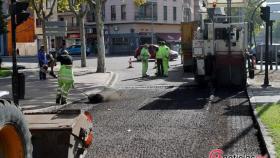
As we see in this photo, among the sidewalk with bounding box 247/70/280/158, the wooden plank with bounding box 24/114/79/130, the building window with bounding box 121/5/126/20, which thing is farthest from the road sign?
the building window with bounding box 121/5/126/20

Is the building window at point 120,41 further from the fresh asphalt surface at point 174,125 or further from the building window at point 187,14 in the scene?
the fresh asphalt surface at point 174,125

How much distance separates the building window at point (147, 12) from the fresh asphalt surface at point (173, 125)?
55.4 metres

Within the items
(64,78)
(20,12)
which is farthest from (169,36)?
(20,12)

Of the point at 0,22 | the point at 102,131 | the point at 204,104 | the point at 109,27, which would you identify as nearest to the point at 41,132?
the point at 102,131

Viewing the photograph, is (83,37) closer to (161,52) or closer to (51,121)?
(161,52)

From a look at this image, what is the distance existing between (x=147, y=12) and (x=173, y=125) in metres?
64.1

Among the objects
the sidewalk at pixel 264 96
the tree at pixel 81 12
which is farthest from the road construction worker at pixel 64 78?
the tree at pixel 81 12

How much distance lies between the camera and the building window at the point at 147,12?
73.7 meters

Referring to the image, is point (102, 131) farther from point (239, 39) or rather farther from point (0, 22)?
point (0, 22)

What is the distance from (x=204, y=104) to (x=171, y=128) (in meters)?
4.21

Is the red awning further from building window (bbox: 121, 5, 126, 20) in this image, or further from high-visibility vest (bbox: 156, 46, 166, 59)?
high-visibility vest (bbox: 156, 46, 166, 59)

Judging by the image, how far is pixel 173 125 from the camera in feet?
38.3

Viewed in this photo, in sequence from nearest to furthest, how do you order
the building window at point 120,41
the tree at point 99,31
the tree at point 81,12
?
the tree at point 99,31 < the tree at point 81,12 < the building window at point 120,41

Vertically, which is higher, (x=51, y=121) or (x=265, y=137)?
(x=51, y=121)
